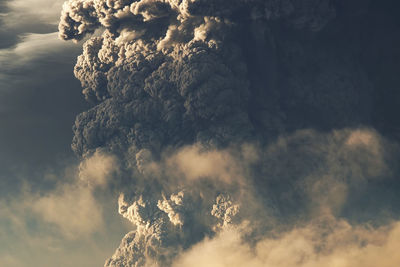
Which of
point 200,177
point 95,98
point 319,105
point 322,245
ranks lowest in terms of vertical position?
point 322,245

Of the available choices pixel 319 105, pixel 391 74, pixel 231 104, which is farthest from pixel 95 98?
pixel 391 74

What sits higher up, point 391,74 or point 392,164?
point 391,74

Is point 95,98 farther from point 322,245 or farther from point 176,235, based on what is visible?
point 322,245

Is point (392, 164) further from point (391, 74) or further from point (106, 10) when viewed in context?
point (106, 10)

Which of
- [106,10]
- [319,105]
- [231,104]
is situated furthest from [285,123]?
[106,10]

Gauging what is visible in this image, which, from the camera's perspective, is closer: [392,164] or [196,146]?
[196,146]

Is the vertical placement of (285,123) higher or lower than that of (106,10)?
lower
